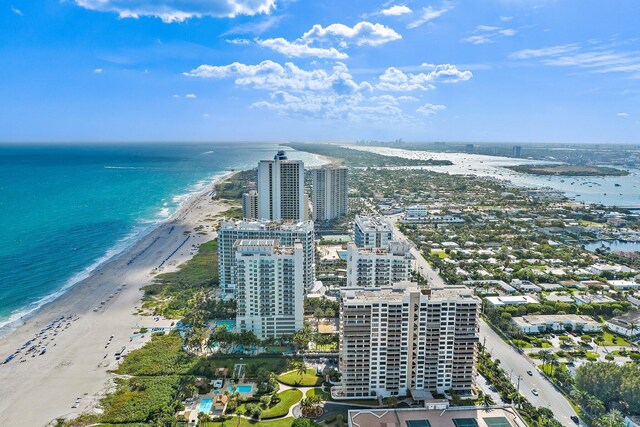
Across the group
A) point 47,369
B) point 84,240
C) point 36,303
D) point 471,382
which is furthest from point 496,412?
point 84,240

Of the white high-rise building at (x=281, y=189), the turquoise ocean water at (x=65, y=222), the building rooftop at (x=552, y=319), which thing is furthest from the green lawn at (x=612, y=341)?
the turquoise ocean water at (x=65, y=222)

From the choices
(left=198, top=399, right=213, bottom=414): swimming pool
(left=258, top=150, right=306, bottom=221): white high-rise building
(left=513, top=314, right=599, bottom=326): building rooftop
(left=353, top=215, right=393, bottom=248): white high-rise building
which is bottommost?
(left=198, top=399, right=213, bottom=414): swimming pool

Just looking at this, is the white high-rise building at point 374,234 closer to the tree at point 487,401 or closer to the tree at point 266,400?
the tree at point 487,401

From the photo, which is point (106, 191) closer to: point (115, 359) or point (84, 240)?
point (84, 240)

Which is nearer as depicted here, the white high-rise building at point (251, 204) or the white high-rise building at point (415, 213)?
the white high-rise building at point (251, 204)

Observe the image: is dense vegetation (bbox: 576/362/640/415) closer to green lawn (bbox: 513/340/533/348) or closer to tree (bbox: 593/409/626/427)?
tree (bbox: 593/409/626/427)

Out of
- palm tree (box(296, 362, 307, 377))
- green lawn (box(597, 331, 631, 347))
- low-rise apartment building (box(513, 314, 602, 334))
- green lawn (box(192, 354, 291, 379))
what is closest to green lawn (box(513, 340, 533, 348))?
low-rise apartment building (box(513, 314, 602, 334))

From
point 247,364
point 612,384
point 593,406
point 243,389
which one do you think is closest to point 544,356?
point 612,384
